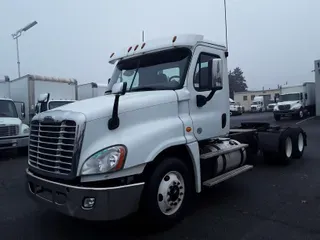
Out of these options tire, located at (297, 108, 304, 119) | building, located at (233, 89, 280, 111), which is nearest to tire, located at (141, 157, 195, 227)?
tire, located at (297, 108, 304, 119)

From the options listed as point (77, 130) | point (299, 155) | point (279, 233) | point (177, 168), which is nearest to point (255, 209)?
point (279, 233)

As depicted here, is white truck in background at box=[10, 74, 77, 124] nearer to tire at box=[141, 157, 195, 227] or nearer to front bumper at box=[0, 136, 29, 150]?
front bumper at box=[0, 136, 29, 150]

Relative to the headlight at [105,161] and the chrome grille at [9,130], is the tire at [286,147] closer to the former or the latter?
the headlight at [105,161]

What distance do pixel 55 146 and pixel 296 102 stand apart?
2796cm

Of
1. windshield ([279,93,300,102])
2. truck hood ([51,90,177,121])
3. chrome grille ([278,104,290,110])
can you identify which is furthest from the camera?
windshield ([279,93,300,102])

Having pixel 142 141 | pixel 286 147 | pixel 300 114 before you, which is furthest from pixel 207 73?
pixel 300 114

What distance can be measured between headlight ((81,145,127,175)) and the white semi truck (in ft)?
0.04

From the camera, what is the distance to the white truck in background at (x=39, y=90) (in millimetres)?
12625

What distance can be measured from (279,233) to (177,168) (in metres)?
1.62

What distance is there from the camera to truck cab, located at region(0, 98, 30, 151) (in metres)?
10.1

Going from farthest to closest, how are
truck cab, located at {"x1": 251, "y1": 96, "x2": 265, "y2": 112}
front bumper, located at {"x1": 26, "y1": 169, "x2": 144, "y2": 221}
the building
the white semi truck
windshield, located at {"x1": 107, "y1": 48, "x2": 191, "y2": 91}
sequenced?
the building → truck cab, located at {"x1": 251, "y1": 96, "x2": 265, "y2": 112} → windshield, located at {"x1": 107, "y1": 48, "x2": 191, "y2": 91} → the white semi truck → front bumper, located at {"x1": 26, "y1": 169, "x2": 144, "y2": 221}

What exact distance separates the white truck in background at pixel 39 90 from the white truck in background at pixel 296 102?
20.7m

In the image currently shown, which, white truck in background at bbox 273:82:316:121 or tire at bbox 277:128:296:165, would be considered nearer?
tire at bbox 277:128:296:165

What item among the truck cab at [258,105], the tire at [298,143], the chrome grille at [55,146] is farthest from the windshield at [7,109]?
the truck cab at [258,105]
